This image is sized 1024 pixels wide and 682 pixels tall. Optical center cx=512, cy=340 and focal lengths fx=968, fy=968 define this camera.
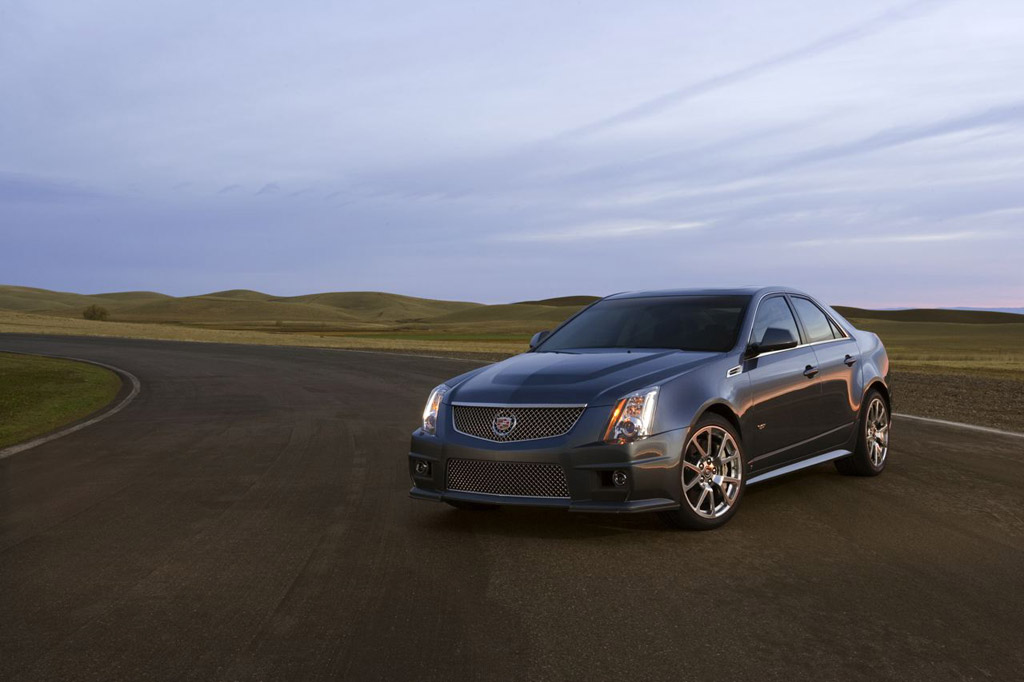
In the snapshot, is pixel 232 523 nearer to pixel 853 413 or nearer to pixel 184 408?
pixel 853 413

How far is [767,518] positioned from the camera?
654cm

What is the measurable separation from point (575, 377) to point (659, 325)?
148 cm

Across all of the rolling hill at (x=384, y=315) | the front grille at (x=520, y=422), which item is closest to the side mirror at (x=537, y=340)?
the front grille at (x=520, y=422)

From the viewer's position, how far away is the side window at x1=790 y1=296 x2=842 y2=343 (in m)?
7.86

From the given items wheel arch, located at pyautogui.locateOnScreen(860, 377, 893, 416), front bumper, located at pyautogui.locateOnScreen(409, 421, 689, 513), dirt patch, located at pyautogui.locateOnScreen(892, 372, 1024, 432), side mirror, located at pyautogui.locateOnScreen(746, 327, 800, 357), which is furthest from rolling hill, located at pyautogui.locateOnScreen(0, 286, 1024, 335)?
front bumper, located at pyautogui.locateOnScreen(409, 421, 689, 513)

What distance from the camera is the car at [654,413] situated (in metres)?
5.80

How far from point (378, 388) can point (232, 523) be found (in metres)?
11.0

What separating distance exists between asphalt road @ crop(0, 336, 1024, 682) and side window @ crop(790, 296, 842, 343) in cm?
120

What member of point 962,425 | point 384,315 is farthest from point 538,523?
point 384,315

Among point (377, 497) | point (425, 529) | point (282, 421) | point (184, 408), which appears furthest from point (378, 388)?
point (425, 529)

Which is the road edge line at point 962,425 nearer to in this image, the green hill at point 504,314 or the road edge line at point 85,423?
the road edge line at point 85,423

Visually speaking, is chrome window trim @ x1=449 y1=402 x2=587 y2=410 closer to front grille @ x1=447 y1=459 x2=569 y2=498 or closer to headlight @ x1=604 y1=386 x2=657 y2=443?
headlight @ x1=604 y1=386 x2=657 y2=443

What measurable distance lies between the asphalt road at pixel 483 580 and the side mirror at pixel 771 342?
112 cm

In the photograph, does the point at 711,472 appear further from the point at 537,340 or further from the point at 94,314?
the point at 94,314
